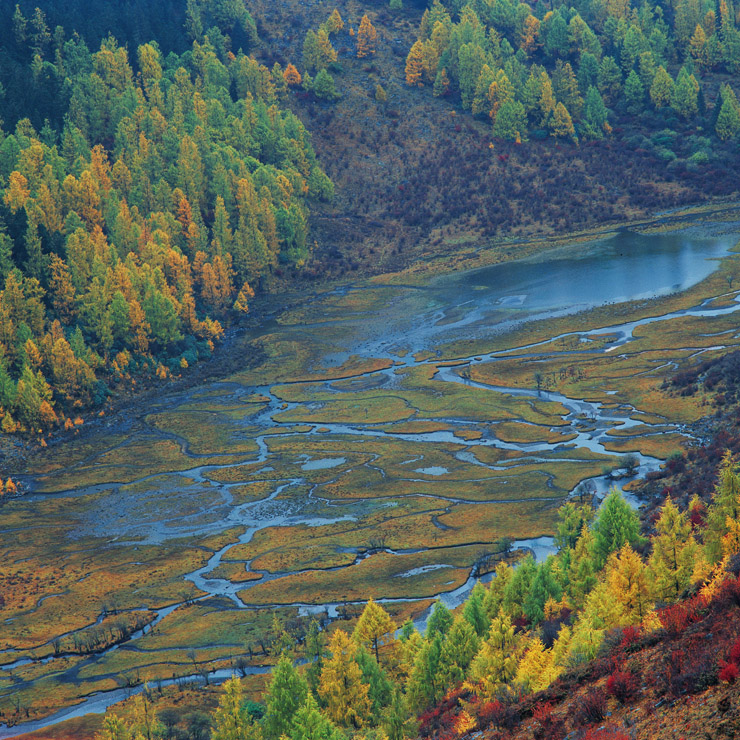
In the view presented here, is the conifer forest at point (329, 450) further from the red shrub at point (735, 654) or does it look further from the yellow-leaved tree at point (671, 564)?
the yellow-leaved tree at point (671, 564)

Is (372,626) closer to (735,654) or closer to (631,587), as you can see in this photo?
(631,587)

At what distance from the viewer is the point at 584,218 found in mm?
199500

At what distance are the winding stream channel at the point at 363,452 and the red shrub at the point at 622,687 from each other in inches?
1443

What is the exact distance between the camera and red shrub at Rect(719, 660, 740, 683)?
79.7 ft

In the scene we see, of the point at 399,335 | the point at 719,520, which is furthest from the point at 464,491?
the point at 399,335

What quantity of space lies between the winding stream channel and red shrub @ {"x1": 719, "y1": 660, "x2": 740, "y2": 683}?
4139 centimetres

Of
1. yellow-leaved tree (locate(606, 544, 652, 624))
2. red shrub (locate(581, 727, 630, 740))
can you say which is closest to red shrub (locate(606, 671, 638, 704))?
red shrub (locate(581, 727, 630, 740))

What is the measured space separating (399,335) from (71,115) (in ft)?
287

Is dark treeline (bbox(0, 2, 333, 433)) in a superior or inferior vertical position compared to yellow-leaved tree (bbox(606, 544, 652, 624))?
superior

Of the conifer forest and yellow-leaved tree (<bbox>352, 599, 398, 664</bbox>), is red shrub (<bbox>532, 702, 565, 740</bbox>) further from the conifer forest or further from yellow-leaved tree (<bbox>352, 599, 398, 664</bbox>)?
yellow-leaved tree (<bbox>352, 599, 398, 664</bbox>)

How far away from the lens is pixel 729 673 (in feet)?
80.0

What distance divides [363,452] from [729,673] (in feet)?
253

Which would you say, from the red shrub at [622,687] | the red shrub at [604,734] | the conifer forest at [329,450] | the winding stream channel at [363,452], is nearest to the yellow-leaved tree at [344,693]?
the conifer forest at [329,450]

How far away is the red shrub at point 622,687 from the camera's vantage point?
28016mm
